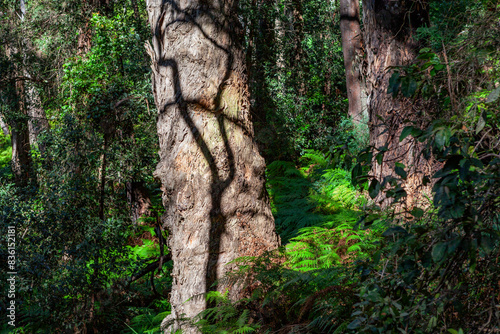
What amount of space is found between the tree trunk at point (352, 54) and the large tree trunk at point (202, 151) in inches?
259

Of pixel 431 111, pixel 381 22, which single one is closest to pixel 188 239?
pixel 431 111

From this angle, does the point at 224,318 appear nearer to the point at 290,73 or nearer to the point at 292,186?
the point at 292,186

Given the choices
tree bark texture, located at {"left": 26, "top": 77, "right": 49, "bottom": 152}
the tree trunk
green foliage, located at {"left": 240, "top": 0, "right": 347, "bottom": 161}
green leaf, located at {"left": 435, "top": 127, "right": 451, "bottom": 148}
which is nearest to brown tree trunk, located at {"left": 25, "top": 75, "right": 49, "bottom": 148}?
tree bark texture, located at {"left": 26, "top": 77, "right": 49, "bottom": 152}

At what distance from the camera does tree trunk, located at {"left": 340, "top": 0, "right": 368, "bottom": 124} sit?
10.0 m

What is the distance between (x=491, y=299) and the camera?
5.61 ft

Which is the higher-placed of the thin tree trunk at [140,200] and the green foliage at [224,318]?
the thin tree trunk at [140,200]

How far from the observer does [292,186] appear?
747 cm

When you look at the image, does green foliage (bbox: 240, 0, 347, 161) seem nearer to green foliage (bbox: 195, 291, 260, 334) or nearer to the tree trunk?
the tree trunk

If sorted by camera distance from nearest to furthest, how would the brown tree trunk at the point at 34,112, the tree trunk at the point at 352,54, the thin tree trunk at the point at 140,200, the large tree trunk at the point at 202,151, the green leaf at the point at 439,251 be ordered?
the green leaf at the point at 439,251, the large tree trunk at the point at 202,151, the thin tree trunk at the point at 140,200, the brown tree trunk at the point at 34,112, the tree trunk at the point at 352,54

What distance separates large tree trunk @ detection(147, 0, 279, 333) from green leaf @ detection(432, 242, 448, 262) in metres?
2.48

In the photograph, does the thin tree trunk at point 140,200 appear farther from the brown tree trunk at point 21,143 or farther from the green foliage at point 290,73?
the green foliage at point 290,73

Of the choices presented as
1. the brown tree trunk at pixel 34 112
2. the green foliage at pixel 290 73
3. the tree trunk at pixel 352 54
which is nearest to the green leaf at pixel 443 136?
the green foliage at pixel 290 73

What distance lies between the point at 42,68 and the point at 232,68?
8260 mm

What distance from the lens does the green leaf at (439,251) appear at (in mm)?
1518
